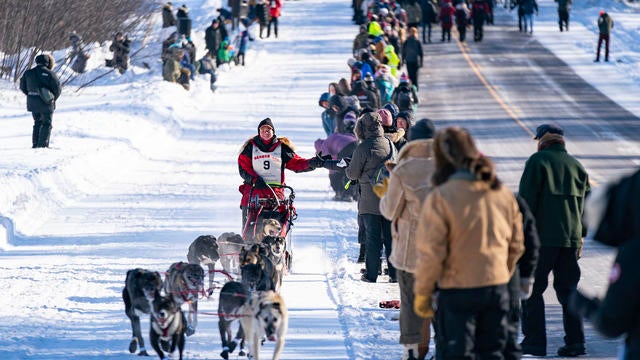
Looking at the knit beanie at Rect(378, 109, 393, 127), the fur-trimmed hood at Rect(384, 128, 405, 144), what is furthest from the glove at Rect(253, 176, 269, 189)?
the knit beanie at Rect(378, 109, 393, 127)

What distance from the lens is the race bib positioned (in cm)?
1248

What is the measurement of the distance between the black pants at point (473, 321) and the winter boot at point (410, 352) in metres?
1.76

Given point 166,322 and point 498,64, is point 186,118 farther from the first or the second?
point 166,322

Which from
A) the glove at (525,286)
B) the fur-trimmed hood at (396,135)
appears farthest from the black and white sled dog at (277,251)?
the glove at (525,286)

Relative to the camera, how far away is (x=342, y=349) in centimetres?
970

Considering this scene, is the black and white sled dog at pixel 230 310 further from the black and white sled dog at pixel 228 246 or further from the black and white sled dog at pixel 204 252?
the black and white sled dog at pixel 228 246

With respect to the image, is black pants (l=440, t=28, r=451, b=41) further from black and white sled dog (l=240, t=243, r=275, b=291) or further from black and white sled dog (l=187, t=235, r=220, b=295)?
black and white sled dog (l=240, t=243, r=275, b=291)

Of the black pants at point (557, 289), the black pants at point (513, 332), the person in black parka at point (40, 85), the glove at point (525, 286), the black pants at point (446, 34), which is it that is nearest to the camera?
the black pants at point (513, 332)

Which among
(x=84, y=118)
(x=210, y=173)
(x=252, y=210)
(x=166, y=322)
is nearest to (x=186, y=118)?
(x=84, y=118)

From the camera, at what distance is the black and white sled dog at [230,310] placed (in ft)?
29.7

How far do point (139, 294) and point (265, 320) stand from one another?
1191mm

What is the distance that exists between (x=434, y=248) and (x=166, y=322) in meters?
2.74

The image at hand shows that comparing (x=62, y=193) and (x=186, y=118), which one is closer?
(x=62, y=193)

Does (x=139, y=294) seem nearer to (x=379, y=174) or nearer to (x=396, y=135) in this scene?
(x=379, y=174)
